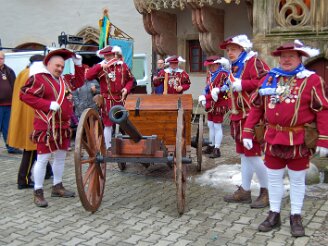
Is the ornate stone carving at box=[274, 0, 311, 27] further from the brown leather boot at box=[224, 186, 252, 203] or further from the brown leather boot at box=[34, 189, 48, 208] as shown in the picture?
the brown leather boot at box=[34, 189, 48, 208]

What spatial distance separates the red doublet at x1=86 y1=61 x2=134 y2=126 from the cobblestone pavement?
159 centimetres

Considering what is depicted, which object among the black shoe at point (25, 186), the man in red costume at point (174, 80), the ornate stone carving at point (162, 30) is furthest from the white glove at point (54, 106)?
the ornate stone carving at point (162, 30)

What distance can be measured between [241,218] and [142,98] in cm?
191

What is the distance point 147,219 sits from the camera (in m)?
4.54

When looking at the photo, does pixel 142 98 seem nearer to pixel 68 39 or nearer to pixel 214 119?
pixel 214 119

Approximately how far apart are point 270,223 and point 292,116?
1.02 m

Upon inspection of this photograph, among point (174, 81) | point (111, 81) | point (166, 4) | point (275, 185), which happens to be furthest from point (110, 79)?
point (166, 4)

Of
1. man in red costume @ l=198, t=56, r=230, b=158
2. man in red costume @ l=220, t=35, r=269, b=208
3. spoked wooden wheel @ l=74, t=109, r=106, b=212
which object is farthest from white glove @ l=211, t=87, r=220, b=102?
spoked wooden wheel @ l=74, t=109, r=106, b=212

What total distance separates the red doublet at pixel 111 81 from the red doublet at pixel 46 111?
6.21ft

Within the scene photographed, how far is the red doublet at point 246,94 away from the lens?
187 inches

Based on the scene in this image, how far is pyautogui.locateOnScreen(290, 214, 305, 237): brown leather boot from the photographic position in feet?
13.1

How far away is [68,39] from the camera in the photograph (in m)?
11.2

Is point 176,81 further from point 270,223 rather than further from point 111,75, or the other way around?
point 270,223

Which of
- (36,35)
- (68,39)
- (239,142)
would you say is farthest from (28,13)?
(239,142)
